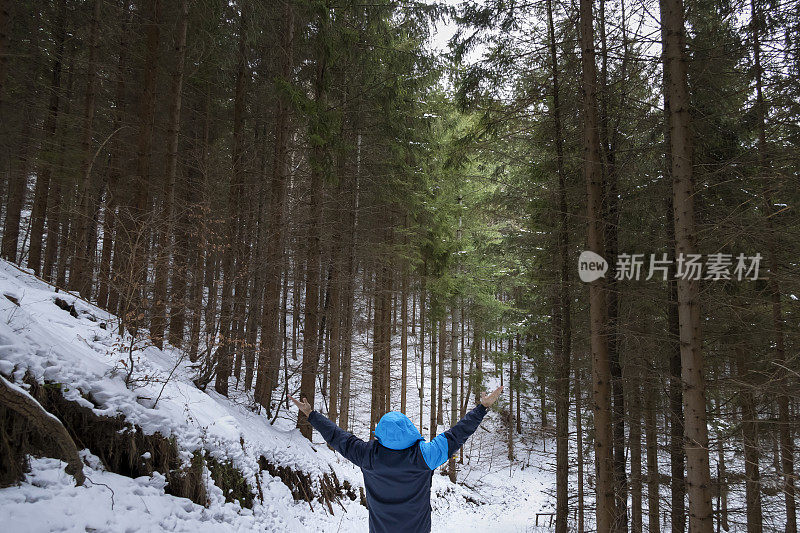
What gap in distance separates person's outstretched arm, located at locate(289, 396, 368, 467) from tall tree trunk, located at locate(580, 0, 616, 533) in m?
4.23

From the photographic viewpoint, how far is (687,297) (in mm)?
4688

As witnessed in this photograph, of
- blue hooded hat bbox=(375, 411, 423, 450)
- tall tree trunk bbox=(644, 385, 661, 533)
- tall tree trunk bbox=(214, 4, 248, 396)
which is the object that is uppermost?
tall tree trunk bbox=(214, 4, 248, 396)

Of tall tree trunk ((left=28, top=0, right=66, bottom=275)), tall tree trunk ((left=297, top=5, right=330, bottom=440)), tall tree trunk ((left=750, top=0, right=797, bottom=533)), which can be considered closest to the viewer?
tall tree trunk ((left=750, top=0, right=797, bottom=533))

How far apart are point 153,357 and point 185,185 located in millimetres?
7061

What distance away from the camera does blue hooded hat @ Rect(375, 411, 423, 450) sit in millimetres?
3150

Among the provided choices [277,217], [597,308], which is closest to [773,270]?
[597,308]

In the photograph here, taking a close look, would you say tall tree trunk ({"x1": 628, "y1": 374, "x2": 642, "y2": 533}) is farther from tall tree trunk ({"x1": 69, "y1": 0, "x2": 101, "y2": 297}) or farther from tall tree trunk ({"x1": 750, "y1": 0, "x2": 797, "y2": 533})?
tall tree trunk ({"x1": 69, "y1": 0, "x2": 101, "y2": 297})

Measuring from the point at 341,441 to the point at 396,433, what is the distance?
62 cm

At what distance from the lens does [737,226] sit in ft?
14.0

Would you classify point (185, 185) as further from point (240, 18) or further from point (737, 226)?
point (737, 226)

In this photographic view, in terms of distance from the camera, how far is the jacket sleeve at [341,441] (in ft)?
10.8

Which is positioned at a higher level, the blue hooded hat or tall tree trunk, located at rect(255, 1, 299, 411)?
tall tree trunk, located at rect(255, 1, 299, 411)

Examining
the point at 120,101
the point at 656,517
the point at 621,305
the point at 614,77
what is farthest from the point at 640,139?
the point at 120,101

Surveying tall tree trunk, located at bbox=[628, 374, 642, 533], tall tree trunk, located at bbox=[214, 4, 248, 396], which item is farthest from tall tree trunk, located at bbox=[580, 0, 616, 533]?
tall tree trunk, located at bbox=[214, 4, 248, 396]
